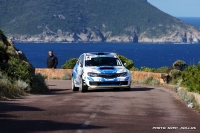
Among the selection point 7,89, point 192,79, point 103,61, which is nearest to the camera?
point 7,89

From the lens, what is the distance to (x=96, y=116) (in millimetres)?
14508

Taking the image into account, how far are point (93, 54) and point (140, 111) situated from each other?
9.38 m

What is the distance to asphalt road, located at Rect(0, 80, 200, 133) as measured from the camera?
12.4 m

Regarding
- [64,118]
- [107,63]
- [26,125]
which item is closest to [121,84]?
[107,63]

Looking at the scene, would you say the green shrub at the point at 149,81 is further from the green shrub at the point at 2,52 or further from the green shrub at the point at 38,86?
the green shrub at the point at 2,52

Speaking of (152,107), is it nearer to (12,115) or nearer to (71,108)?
(71,108)

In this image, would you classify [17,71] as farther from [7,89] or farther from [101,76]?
[101,76]

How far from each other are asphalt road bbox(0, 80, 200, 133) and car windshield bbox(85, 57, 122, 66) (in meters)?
4.96

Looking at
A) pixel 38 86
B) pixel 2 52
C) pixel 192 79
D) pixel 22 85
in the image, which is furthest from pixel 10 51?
pixel 192 79

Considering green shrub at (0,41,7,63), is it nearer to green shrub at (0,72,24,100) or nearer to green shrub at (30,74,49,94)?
green shrub at (30,74,49,94)

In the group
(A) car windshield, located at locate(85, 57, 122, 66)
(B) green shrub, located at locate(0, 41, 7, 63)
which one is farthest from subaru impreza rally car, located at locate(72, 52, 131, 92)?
(B) green shrub, located at locate(0, 41, 7, 63)

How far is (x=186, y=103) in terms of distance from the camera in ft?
62.8

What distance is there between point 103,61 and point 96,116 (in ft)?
33.5

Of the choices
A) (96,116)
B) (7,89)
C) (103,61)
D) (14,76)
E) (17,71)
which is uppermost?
(103,61)
